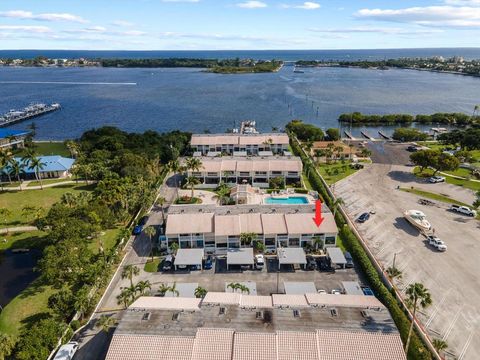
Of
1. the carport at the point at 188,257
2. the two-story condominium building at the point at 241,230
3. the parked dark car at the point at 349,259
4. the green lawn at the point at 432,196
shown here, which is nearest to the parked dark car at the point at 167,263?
the carport at the point at 188,257

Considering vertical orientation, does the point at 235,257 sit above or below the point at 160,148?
below

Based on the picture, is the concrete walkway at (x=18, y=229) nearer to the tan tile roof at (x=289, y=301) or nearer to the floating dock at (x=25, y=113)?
the tan tile roof at (x=289, y=301)

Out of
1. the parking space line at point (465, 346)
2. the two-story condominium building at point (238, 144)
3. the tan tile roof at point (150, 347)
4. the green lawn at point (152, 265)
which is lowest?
the green lawn at point (152, 265)

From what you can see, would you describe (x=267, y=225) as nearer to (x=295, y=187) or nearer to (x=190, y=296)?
(x=190, y=296)

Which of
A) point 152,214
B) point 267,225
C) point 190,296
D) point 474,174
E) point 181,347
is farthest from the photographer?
point 474,174

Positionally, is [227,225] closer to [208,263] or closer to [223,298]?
[208,263]

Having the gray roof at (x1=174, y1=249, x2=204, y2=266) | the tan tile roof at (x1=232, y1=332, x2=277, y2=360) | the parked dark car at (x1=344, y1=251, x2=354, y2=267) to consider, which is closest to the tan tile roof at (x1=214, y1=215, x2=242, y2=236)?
the gray roof at (x1=174, y1=249, x2=204, y2=266)

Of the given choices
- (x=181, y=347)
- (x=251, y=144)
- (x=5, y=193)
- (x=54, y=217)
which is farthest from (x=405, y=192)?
(x=5, y=193)
